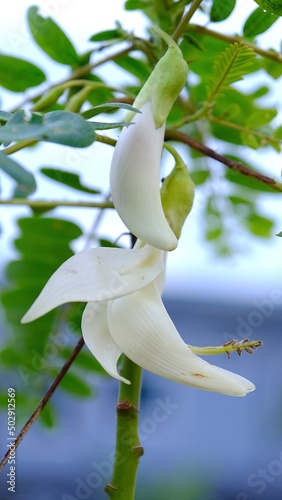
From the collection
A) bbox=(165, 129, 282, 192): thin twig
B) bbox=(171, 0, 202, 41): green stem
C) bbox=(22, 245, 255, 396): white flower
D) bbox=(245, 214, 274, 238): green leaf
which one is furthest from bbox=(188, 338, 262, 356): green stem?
bbox=(245, 214, 274, 238): green leaf

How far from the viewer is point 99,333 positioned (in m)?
0.45

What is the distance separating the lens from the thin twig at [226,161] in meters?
0.52

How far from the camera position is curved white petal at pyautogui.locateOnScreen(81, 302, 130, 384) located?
445 mm

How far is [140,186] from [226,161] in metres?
0.13

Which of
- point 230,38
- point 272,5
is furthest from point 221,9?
point 272,5

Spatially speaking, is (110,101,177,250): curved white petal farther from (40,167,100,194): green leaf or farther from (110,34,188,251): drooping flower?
(40,167,100,194): green leaf

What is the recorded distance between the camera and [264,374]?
6.68 ft

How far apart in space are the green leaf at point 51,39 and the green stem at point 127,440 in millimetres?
317

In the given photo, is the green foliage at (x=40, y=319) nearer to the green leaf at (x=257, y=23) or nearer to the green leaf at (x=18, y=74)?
the green leaf at (x=18, y=74)

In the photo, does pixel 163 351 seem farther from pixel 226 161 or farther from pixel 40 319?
pixel 40 319

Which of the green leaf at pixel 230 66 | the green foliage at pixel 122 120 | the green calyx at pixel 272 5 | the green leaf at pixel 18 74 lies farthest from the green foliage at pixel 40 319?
the green calyx at pixel 272 5

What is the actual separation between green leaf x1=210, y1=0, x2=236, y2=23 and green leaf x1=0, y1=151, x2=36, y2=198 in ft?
0.92

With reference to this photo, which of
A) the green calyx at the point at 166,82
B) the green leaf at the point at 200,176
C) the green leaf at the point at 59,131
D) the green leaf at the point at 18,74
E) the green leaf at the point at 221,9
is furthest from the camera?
the green leaf at the point at 200,176

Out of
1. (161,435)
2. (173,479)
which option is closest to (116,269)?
(173,479)
